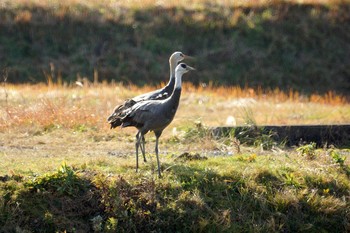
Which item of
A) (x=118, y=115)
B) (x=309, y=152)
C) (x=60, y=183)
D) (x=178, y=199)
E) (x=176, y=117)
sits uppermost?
(x=118, y=115)

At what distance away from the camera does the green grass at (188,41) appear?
33.2 metres

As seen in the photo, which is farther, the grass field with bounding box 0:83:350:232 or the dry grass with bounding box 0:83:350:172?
the dry grass with bounding box 0:83:350:172

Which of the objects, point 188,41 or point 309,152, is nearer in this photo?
point 309,152

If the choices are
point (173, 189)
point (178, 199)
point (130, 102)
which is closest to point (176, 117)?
point (130, 102)

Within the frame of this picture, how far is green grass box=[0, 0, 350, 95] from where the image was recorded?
3322cm

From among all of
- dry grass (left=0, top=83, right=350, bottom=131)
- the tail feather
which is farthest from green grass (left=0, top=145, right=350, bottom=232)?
dry grass (left=0, top=83, right=350, bottom=131)

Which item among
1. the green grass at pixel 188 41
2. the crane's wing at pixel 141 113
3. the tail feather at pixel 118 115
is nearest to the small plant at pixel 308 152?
the crane's wing at pixel 141 113

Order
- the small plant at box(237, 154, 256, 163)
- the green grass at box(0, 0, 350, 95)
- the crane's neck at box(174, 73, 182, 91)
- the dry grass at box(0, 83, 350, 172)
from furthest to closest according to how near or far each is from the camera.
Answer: the green grass at box(0, 0, 350, 95), the dry grass at box(0, 83, 350, 172), the small plant at box(237, 154, 256, 163), the crane's neck at box(174, 73, 182, 91)

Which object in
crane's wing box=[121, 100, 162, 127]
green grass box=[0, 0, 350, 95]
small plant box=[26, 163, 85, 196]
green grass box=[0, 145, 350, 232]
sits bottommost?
green grass box=[0, 0, 350, 95]

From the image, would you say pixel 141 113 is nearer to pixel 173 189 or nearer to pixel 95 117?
pixel 173 189

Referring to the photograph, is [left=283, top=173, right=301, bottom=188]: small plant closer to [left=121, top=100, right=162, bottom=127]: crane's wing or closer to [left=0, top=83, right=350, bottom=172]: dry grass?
[left=121, top=100, right=162, bottom=127]: crane's wing

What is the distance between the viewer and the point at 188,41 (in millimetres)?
35406

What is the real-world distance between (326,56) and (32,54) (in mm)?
14007

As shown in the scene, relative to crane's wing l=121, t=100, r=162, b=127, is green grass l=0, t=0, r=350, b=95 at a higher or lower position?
lower
